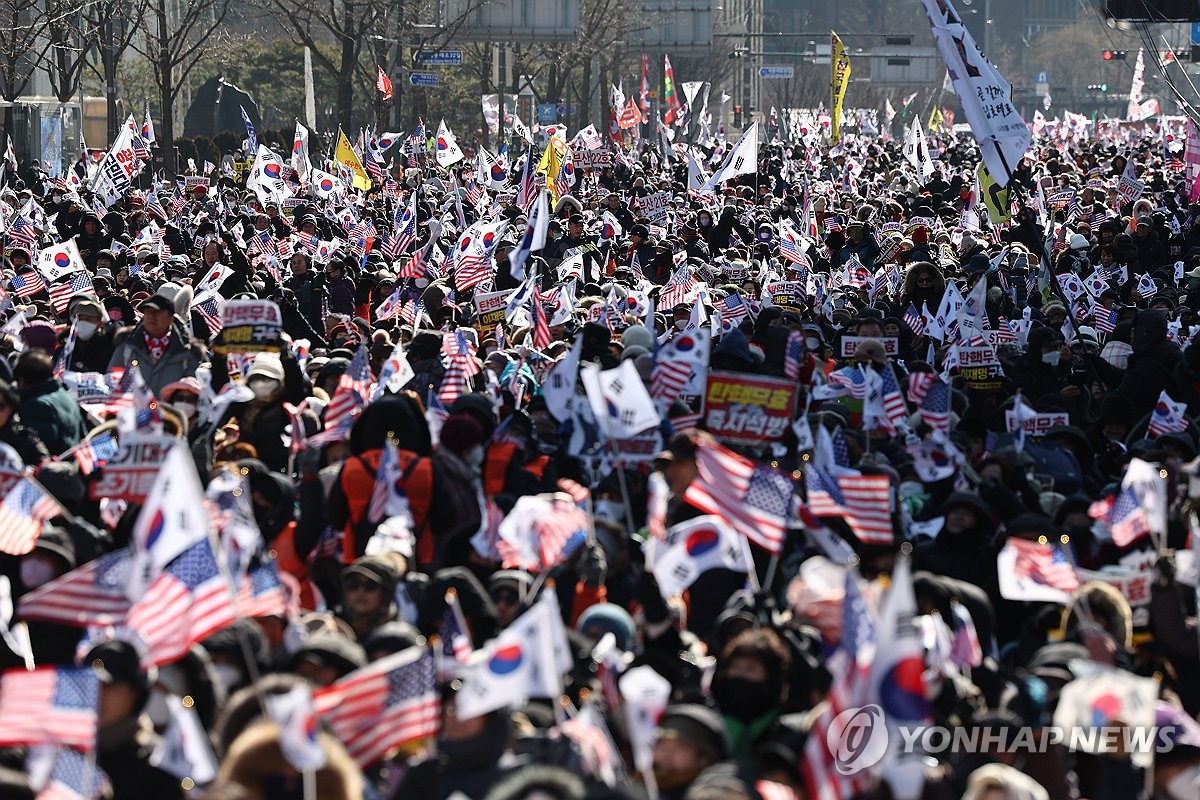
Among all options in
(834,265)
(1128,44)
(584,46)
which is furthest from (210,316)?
(1128,44)

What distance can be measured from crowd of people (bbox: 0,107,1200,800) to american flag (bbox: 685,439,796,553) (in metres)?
0.02

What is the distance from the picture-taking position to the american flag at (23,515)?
8039mm

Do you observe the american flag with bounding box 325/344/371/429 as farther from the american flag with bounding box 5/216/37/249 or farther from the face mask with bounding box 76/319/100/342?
the american flag with bounding box 5/216/37/249

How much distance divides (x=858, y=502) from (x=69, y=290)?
29.1 feet

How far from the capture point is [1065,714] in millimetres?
6141

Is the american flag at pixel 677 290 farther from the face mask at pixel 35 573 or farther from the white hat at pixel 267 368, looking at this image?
the face mask at pixel 35 573

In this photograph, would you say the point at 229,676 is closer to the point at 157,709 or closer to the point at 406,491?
the point at 157,709

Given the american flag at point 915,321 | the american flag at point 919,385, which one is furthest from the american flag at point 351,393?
the american flag at point 915,321

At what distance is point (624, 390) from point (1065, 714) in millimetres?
3719

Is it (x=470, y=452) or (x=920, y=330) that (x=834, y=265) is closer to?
(x=920, y=330)

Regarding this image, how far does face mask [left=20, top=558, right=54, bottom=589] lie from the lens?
26.1 ft

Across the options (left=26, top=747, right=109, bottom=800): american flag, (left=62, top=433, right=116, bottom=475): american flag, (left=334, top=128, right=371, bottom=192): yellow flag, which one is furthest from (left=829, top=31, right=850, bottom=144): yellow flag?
(left=26, top=747, right=109, bottom=800): american flag

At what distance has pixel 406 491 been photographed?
882 cm

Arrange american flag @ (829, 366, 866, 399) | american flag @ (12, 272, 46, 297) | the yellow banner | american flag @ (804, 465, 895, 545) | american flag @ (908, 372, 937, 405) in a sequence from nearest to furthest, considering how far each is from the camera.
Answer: american flag @ (804, 465, 895, 545) < american flag @ (829, 366, 866, 399) < american flag @ (908, 372, 937, 405) < american flag @ (12, 272, 46, 297) < the yellow banner
